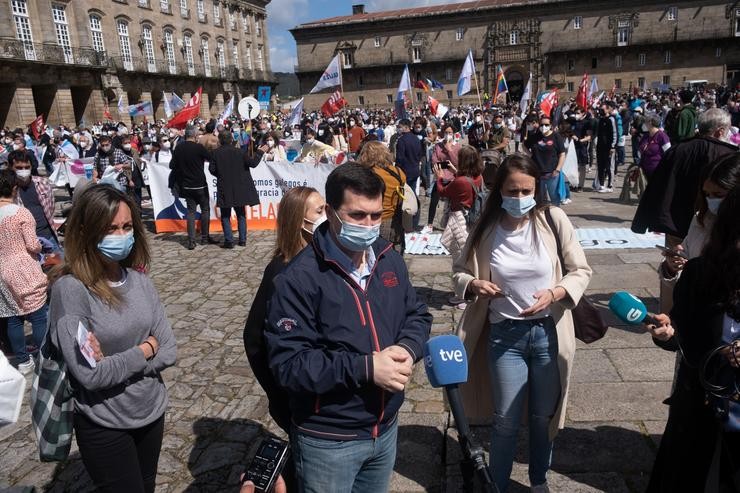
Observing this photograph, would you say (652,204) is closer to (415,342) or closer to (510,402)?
(510,402)

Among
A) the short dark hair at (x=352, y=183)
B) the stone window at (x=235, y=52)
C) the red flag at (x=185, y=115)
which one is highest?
the stone window at (x=235, y=52)

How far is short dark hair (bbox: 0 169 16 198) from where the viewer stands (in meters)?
4.35

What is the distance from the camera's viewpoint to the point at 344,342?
1.87 meters

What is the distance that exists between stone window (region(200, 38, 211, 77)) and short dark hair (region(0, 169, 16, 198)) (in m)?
54.3

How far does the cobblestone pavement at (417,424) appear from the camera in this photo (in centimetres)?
332

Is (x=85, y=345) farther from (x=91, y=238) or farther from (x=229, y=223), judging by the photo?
(x=229, y=223)

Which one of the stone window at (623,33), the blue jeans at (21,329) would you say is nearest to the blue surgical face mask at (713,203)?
the blue jeans at (21,329)

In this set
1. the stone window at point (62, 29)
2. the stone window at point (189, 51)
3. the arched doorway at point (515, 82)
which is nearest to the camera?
the stone window at point (62, 29)

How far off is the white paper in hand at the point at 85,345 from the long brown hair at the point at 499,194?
190 cm

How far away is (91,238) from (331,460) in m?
1.44

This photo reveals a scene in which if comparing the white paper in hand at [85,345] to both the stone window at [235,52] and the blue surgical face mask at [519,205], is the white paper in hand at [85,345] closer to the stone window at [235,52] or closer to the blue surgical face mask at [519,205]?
the blue surgical face mask at [519,205]

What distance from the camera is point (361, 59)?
69.8m

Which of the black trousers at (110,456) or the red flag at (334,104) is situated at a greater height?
the red flag at (334,104)

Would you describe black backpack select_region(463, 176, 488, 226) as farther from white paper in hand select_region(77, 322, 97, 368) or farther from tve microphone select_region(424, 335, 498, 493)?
white paper in hand select_region(77, 322, 97, 368)
